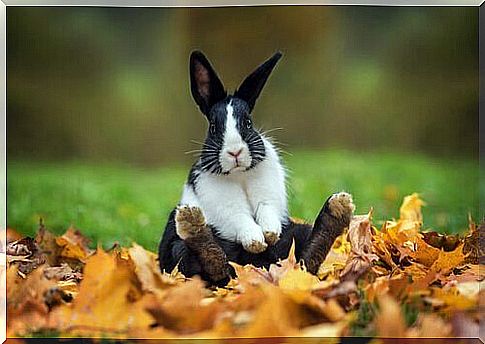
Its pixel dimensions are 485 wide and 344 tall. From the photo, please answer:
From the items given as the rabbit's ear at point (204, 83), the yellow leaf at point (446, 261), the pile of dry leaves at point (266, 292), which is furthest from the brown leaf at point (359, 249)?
the rabbit's ear at point (204, 83)

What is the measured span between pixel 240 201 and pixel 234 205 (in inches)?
0.6

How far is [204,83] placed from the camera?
1.78m

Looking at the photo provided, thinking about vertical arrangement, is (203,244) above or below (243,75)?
below

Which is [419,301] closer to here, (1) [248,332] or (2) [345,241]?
(2) [345,241]

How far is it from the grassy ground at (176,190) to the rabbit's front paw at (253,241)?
0.12 m

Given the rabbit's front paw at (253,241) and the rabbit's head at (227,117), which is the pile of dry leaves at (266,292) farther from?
the rabbit's head at (227,117)

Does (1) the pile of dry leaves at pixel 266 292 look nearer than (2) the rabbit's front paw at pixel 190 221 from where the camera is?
Yes

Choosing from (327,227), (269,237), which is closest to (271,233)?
(269,237)

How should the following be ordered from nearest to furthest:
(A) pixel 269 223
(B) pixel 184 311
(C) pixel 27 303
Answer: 1. (B) pixel 184 311
2. (C) pixel 27 303
3. (A) pixel 269 223

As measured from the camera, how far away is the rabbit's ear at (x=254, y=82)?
1771 millimetres

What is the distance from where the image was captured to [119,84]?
5.90ft

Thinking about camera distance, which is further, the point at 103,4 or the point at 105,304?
the point at 103,4

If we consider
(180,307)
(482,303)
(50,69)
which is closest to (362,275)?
(482,303)

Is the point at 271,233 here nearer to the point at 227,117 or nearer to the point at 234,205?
the point at 234,205
